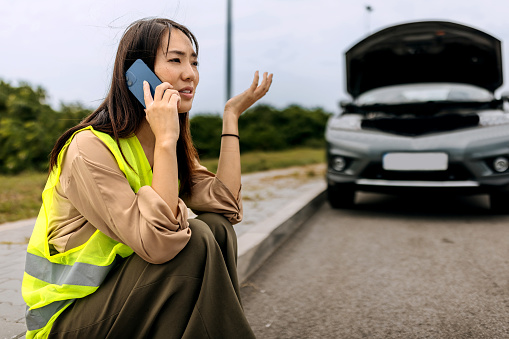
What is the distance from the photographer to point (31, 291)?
1660 millimetres

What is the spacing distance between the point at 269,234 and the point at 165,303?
7.73 ft

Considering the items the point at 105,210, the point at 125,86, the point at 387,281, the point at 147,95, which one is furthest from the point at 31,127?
the point at 105,210

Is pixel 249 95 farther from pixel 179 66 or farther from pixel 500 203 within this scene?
pixel 500 203

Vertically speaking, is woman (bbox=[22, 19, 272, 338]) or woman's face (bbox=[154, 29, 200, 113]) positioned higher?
woman's face (bbox=[154, 29, 200, 113])

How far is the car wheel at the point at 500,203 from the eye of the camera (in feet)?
16.1

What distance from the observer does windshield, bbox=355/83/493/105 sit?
555 cm

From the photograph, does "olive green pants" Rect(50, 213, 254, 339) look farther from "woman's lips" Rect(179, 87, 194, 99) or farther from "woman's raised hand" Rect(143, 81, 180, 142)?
"woman's lips" Rect(179, 87, 194, 99)

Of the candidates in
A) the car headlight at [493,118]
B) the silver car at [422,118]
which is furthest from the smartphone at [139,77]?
the car headlight at [493,118]

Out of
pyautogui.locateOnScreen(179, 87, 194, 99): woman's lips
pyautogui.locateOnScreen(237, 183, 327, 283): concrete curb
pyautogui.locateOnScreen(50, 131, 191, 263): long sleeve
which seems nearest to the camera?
pyautogui.locateOnScreen(50, 131, 191, 263): long sleeve

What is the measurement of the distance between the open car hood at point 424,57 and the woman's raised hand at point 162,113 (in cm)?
440

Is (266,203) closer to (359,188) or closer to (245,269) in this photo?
(359,188)

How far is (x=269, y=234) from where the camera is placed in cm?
386

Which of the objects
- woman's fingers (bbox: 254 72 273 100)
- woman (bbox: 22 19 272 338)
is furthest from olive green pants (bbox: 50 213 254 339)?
woman's fingers (bbox: 254 72 273 100)

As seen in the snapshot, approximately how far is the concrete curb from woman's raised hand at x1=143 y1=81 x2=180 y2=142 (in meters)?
1.67
